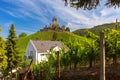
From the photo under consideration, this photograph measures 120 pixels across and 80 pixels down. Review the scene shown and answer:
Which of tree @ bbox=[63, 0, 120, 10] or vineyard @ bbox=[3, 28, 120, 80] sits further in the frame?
vineyard @ bbox=[3, 28, 120, 80]

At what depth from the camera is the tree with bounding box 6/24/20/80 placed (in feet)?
164

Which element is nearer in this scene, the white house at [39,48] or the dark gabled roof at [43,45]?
the white house at [39,48]

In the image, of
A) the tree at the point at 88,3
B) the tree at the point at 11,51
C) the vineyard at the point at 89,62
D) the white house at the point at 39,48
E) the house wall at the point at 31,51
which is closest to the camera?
the tree at the point at 88,3

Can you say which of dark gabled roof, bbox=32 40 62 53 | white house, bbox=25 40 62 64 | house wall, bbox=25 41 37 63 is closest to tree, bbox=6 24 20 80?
white house, bbox=25 40 62 64

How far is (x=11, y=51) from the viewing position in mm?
50000

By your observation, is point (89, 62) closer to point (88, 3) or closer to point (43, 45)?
point (88, 3)

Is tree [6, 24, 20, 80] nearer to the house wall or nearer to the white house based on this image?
the white house

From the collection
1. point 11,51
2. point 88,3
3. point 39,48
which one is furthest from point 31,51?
point 88,3

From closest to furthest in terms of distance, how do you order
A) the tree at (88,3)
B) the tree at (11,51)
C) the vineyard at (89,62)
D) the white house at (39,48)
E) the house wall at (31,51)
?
1. the tree at (88,3)
2. the vineyard at (89,62)
3. the tree at (11,51)
4. the white house at (39,48)
5. the house wall at (31,51)

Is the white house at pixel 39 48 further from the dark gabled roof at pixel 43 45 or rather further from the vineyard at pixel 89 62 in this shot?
the vineyard at pixel 89 62

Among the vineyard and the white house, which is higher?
the white house

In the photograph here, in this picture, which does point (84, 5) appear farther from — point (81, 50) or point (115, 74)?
point (81, 50)

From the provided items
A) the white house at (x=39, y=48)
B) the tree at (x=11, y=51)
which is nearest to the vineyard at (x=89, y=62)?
the tree at (x=11, y=51)

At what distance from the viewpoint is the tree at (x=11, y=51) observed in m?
49.9
